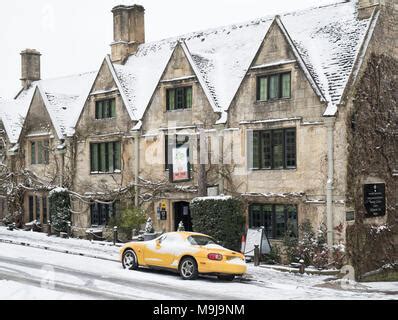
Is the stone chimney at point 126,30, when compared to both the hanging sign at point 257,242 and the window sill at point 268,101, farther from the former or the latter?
the hanging sign at point 257,242

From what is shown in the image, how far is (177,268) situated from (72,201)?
15.8 metres

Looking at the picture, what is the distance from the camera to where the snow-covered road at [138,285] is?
56.9ft

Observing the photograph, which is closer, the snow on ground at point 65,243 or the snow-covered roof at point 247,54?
the snow-covered roof at point 247,54

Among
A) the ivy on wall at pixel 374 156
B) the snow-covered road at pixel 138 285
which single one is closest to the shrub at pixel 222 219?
the snow-covered road at pixel 138 285

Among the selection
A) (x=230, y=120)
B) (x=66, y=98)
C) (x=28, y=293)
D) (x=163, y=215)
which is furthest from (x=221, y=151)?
(x=66, y=98)

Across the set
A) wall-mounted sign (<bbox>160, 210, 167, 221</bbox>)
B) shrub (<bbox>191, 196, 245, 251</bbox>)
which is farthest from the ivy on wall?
wall-mounted sign (<bbox>160, 210, 167, 221</bbox>)

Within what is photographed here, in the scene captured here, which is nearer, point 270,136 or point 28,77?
point 270,136

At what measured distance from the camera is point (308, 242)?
24.4 meters

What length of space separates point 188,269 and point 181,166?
29.6 ft

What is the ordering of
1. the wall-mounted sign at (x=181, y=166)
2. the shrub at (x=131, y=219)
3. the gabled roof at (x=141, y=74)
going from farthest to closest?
the gabled roof at (x=141, y=74)
the shrub at (x=131, y=219)
the wall-mounted sign at (x=181, y=166)

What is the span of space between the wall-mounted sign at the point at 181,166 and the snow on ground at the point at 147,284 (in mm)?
5837

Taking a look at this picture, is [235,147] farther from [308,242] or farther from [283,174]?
[308,242]

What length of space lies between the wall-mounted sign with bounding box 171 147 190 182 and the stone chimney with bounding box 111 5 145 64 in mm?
10394
